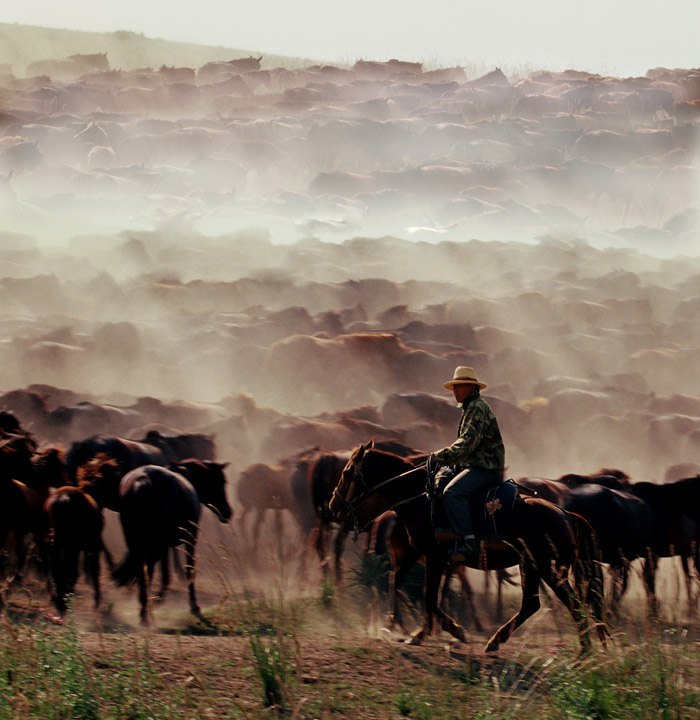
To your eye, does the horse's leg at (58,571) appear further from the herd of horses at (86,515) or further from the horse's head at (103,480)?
the horse's head at (103,480)

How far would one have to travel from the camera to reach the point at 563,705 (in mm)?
6273

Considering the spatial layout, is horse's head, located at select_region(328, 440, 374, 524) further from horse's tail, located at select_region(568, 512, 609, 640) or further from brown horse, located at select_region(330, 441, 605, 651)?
horse's tail, located at select_region(568, 512, 609, 640)

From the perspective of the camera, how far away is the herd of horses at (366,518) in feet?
29.0

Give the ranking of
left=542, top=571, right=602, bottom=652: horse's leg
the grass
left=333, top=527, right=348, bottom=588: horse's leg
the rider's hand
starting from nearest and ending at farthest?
the grass → left=542, top=571, right=602, bottom=652: horse's leg → the rider's hand → left=333, top=527, right=348, bottom=588: horse's leg

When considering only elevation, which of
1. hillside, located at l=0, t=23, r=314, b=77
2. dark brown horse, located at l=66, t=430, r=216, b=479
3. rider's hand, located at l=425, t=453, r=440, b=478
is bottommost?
rider's hand, located at l=425, t=453, r=440, b=478

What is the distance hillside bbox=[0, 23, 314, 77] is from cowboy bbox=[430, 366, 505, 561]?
3365 inches

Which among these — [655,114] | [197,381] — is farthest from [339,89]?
[197,381]

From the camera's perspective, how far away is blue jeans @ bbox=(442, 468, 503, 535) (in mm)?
8648

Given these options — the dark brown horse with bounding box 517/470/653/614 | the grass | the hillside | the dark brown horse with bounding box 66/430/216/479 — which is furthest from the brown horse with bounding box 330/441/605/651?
the hillside

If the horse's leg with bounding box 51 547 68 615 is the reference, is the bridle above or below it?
above

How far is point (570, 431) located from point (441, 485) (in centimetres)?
1002

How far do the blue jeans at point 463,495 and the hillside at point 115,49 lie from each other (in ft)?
281

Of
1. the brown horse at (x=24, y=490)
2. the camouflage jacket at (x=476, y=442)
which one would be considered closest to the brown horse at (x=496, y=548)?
the camouflage jacket at (x=476, y=442)

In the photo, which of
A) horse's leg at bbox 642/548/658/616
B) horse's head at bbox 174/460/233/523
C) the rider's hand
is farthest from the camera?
horse's head at bbox 174/460/233/523
